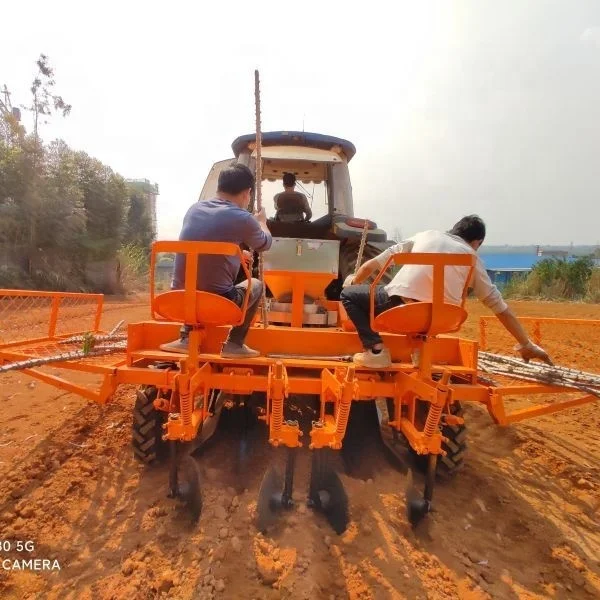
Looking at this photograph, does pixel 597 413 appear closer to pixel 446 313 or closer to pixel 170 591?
pixel 446 313

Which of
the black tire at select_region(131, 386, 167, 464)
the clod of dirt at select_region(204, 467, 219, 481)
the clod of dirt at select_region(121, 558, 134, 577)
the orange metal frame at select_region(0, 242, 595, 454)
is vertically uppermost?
the orange metal frame at select_region(0, 242, 595, 454)

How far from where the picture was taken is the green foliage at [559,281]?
75.0ft

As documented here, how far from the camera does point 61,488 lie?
10.3 ft

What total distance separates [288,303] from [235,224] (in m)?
1.54

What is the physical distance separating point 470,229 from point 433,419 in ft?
5.07

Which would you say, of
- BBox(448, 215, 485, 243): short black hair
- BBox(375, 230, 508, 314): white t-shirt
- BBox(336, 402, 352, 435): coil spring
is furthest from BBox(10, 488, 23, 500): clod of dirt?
BBox(448, 215, 485, 243): short black hair

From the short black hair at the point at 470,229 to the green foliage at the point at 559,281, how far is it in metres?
22.1

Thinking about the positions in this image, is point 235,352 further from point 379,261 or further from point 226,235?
point 379,261

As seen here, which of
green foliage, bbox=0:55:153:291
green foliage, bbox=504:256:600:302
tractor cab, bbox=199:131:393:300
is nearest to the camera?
tractor cab, bbox=199:131:393:300

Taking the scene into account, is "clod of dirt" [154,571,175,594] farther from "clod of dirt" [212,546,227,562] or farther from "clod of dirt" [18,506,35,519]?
"clod of dirt" [18,506,35,519]

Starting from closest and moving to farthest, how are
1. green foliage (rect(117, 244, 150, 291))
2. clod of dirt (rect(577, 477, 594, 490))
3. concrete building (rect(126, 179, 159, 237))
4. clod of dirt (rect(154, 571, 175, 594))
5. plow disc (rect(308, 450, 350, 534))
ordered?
clod of dirt (rect(154, 571, 175, 594)) → plow disc (rect(308, 450, 350, 534)) → clod of dirt (rect(577, 477, 594, 490)) → green foliage (rect(117, 244, 150, 291)) → concrete building (rect(126, 179, 159, 237))

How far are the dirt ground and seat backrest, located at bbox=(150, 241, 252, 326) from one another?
1247mm

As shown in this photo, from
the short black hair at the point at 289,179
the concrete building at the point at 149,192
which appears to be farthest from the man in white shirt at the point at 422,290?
the concrete building at the point at 149,192
